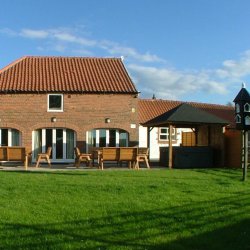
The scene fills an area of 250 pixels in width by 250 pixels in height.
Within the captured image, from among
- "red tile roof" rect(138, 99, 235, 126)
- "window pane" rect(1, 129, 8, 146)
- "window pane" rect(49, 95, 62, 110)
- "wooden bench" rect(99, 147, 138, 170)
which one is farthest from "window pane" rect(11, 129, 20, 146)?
"red tile roof" rect(138, 99, 235, 126)

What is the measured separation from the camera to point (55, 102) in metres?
28.5

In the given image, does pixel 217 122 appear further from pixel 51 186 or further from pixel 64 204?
pixel 64 204

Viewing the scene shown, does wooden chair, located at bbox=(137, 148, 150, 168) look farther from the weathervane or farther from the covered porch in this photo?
the weathervane

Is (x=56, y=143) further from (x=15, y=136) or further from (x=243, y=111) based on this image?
(x=243, y=111)

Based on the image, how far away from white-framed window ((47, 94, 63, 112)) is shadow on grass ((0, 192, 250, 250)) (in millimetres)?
18787

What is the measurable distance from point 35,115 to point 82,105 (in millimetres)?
2774

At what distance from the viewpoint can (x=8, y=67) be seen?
102 ft

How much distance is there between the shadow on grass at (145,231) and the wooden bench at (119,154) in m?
10.1

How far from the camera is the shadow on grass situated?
7.80 meters

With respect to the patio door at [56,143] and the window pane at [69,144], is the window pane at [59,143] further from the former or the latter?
the window pane at [69,144]

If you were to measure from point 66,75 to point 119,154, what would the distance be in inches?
442

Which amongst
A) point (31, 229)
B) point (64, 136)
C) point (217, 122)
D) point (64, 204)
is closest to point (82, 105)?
point (64, 136)

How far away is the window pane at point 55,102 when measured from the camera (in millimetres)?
28406

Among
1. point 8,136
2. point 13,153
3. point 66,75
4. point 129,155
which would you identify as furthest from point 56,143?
point 129,155
